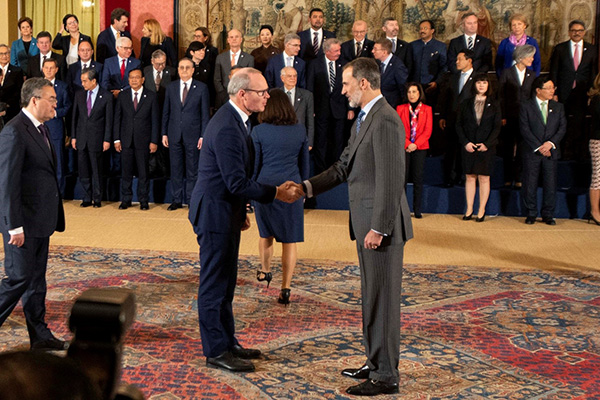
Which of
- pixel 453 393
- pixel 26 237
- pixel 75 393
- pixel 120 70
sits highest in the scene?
pixel 120 70

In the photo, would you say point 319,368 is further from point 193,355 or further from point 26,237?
point 26,237

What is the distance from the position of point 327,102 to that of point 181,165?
204cm

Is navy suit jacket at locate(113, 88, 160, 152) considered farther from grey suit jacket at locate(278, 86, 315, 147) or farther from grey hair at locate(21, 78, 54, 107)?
grey hair at locate(21, 78, 54, 107)

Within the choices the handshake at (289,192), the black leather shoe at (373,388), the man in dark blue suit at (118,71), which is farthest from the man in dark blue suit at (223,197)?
the man in dark blue suit at (118,71)

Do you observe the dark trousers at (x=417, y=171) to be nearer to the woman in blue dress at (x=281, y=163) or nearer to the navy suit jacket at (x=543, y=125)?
the navy suit jacket at (x=543, y=125)

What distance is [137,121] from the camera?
10.3 meters

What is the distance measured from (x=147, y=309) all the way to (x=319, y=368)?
1669mm

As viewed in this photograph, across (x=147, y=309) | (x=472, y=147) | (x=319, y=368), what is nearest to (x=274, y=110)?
(x=147, y=309)

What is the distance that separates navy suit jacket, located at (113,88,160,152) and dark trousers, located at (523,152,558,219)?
467 centimetres

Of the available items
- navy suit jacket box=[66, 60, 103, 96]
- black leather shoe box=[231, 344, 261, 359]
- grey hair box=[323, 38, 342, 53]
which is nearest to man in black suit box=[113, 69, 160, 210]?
navy suit jacket box=[66, 60, 103, 96]

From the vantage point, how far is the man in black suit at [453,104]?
10.1 metres

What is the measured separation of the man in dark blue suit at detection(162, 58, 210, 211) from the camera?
10.0m

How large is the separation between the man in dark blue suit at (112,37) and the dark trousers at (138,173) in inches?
68.2

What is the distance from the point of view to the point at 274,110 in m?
5.85
